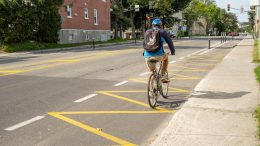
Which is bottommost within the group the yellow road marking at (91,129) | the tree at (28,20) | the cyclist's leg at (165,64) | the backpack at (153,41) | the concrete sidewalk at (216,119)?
the yellow road marking at (91,129)

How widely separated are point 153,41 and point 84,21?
1783 inches

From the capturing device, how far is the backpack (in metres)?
8.95

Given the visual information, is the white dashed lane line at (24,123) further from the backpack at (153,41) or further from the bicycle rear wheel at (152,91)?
the backpack at (153,41)

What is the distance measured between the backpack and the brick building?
35891 millimetres

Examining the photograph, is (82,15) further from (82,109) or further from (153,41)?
(82,109)

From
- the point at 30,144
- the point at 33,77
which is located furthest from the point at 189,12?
the point at 30,144

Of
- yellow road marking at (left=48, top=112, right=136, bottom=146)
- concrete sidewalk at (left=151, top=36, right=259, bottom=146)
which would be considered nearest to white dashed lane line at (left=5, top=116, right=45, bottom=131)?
yellow road marking at (left=48, top=112, right=136, bottom=146)

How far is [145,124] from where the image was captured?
7.50m

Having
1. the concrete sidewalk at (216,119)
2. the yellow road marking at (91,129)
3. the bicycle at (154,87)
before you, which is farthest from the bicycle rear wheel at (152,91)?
the yellow road marking at (91,129)

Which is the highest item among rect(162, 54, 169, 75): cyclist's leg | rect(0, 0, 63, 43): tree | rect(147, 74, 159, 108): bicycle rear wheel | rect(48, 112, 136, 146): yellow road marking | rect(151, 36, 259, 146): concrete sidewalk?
rect(0, 0, 63, 43): tree

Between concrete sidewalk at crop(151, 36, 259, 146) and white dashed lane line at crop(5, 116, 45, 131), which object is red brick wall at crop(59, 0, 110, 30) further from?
white dashed lane line at crop(5, 116, 45, 131)

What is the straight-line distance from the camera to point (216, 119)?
7.48 metres

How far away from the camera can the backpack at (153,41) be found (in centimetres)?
895

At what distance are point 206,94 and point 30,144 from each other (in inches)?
203
